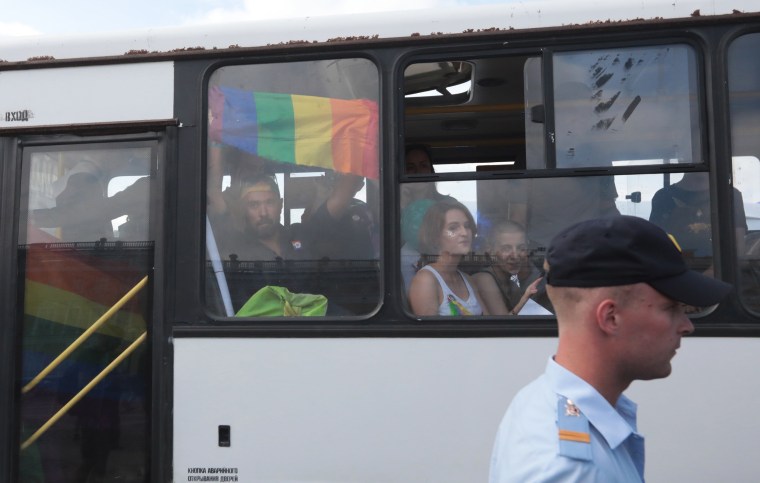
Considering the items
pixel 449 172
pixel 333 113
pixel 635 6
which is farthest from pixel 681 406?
pixel 333 113

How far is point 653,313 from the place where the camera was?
5.07ft

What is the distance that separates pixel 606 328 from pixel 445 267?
76.4 inches

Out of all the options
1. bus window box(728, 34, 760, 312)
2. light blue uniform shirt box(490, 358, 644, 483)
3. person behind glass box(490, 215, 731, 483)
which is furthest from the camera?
bus window box(728, 34, 760, 312)

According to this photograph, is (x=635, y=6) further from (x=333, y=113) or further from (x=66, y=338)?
(x=66, y=338)

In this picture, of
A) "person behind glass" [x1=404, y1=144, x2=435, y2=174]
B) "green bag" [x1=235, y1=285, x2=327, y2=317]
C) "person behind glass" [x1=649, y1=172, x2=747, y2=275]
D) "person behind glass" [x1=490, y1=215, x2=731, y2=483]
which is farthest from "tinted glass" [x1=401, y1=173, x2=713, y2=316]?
"person behind glass" [x1=490, y1=215, x2=731, y2=483]

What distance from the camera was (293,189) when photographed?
360 cm

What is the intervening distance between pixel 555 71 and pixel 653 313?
2099 mm

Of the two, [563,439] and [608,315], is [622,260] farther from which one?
[563,439]

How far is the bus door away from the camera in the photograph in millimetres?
3627

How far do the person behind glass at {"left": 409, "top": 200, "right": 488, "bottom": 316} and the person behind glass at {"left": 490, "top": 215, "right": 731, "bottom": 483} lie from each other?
5.92 feet

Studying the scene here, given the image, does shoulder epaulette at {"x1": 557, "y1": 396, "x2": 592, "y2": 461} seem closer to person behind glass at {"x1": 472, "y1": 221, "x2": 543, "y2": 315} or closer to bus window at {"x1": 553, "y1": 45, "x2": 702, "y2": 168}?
person behind glass at {"x1": 472, "y1": 221, "x2": 543, "y2": 315}

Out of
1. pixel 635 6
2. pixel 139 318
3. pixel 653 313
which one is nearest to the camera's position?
pixel 653 313

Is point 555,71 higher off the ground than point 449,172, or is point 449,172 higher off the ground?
point 555,71

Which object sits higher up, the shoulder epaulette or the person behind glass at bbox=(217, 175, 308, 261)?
the person behind glass at bbox=(217, 175, 308, 261)
